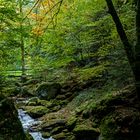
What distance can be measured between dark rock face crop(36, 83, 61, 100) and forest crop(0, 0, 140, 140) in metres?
0.06

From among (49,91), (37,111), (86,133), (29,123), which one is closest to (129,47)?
(86,133)

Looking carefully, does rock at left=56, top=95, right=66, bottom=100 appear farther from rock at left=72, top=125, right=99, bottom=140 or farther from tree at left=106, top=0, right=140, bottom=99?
tree at left=106, top=0, right=140, bottom=99

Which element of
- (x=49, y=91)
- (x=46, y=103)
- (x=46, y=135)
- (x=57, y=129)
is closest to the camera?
(x=46, y=135)

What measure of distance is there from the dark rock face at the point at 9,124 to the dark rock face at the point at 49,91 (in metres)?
8.83

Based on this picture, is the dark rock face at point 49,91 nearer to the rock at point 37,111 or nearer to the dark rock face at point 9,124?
the rock at point 37,111

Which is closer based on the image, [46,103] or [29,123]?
[29,123]

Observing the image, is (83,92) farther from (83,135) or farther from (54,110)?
(83,135)

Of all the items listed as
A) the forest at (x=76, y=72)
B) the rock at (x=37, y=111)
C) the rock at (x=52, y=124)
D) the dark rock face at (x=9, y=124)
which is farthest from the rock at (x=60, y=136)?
the rock at (x=37, y=111)

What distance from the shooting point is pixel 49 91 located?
17797mm

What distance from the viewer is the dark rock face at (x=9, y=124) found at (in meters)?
7.88

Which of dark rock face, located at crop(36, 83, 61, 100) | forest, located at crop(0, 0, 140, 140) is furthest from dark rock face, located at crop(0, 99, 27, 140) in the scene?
dark rock face, located at crop(36, 83, 61, 100)

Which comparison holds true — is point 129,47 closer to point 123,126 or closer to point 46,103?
point 123,126

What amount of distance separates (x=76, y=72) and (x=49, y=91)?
8.21ft

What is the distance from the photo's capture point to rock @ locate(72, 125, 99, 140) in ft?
34.9
